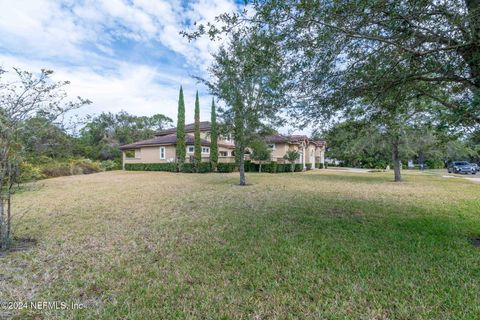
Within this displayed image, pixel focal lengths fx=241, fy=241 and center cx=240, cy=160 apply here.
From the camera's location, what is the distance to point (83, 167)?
2500 centimetres

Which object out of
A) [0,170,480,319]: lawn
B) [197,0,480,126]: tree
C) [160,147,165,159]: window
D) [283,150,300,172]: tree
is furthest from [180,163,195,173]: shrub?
[197,0,480,126]: tree

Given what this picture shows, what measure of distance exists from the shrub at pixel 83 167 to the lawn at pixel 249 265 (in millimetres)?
18776

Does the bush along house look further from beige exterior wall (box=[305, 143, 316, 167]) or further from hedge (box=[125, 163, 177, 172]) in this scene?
beige exterior wall (box=[305, 143, 316, 167])

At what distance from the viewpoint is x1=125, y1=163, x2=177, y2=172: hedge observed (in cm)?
2584

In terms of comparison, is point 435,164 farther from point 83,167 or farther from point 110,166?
point 83,167

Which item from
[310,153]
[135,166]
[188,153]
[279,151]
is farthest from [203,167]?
[310,153]

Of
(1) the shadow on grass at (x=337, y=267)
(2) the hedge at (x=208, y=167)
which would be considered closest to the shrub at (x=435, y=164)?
(2) the hedge at (x=208, y=167)

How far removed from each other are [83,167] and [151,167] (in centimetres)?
662

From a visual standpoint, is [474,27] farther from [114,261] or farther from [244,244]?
[114,261]

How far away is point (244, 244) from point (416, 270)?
283 cm

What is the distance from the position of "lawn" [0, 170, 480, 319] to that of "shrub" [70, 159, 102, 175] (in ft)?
61.6

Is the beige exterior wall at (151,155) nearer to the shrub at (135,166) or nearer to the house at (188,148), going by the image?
the house at (188,148)

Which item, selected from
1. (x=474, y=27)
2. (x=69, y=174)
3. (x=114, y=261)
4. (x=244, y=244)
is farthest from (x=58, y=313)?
(x=69, y=174)

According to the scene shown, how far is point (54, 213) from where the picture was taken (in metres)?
7.54
